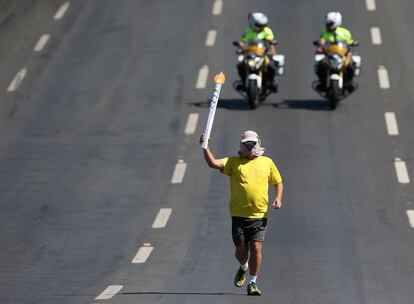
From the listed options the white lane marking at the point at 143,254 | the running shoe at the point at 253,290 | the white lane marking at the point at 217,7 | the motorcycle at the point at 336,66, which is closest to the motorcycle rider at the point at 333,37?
the motorcycle at the point at 336,66

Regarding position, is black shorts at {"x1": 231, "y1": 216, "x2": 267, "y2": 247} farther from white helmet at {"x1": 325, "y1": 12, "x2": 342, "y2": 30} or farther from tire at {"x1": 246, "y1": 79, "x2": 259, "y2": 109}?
white helmet at {"x1": 325, "y1": 12, "x2": 342, "y2": 30}

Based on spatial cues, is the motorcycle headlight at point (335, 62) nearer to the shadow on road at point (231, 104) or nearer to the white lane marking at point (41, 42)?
the shadow on road at point (231, 104)

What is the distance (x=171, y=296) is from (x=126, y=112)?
38.3 ft

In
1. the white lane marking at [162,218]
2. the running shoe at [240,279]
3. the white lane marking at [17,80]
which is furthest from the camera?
the white lane marking at [17,80]

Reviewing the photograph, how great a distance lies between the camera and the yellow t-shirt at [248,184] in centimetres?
1407

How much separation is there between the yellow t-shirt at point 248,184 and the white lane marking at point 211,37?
16.2m

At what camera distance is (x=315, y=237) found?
18.2 m

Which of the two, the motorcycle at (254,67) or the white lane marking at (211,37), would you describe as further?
the white lane marking at (211,37)

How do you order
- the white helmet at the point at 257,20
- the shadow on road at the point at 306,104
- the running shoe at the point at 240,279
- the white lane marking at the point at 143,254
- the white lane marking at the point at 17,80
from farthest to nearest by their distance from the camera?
the white lane marking at the point at 17,80 < the shadow on road at the point at 306,104 < the white helmet at the point at 257,20 < the white lane marking at the point at 143,254 < the running shoe at the point at 240,279

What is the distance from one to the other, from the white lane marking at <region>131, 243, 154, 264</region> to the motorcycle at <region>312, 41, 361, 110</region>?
26.7 ft

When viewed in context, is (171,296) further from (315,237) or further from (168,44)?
(168,44)

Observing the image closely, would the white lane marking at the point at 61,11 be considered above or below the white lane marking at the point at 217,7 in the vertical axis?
above

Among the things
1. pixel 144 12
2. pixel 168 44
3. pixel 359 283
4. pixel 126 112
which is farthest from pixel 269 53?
pixel 359 283

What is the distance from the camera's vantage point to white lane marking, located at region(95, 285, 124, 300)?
14523mm
